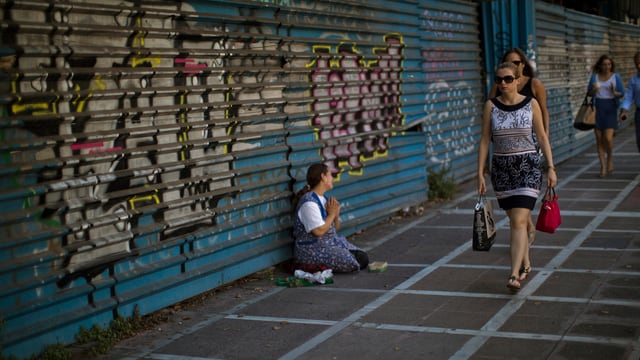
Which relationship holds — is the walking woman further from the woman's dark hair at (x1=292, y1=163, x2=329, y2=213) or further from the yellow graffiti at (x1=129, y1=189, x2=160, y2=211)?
the yellow graffiti at (x1=129, y1=189, x2=160, y2=211)

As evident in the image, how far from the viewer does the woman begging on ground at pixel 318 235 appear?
7.82 meters

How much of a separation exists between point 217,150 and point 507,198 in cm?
256

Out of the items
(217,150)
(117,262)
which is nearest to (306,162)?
(217,150)

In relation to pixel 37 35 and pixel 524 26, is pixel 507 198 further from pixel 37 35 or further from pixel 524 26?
pixel 524 26

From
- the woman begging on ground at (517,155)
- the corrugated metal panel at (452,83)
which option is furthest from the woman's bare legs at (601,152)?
the woman begging on ground at (517,155)

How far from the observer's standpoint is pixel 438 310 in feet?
21.7

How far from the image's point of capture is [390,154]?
1102 cm

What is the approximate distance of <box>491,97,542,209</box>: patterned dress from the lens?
7.11m

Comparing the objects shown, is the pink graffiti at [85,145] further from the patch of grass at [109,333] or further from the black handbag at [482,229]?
the black handbag at [482,229]

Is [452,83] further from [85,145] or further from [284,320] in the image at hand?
[85,145]

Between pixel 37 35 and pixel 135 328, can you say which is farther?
pixel 135 328

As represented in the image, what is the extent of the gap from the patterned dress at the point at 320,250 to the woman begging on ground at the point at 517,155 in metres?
1.58

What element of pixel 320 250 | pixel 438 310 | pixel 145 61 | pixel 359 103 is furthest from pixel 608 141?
pixel 145 61

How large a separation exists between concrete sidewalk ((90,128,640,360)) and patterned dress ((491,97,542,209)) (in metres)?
0.86
